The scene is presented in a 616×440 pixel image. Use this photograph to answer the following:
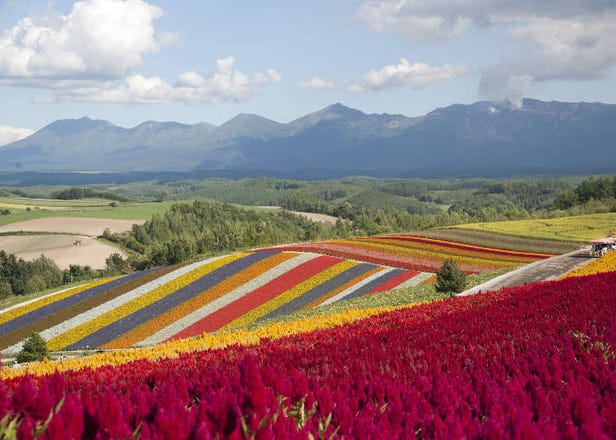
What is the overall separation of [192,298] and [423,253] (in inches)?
730

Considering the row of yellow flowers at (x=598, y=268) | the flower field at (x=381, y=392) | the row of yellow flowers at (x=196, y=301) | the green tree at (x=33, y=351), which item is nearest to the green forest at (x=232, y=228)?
the row of yellow flowers at (x=196, y=301)

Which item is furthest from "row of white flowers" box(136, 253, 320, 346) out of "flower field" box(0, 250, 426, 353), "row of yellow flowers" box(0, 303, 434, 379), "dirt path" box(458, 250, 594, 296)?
"row of yellow flowers" box(0, 303, 434, 379)

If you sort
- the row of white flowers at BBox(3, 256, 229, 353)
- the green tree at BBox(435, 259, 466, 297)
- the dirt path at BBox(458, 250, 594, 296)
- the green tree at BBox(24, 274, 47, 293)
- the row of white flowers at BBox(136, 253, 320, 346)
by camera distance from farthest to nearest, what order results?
the green tree at BBox(24, 274, 47, 293) → the row of white flowers at BBox(3, 256, 229, 353) → the row of white flowers at BBox(136, 253, 320, 346) → the dirt path at BBox(458, 250, 594, 296) → the green tree at BBox(435, 259, 466, 297)

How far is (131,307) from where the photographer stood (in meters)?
31.5

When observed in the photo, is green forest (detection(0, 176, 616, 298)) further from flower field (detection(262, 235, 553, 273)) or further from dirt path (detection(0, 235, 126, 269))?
flower field (detection(262, 235, 553, 273))

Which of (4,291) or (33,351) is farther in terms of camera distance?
(4,291)

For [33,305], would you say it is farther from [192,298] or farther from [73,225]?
[73,225]

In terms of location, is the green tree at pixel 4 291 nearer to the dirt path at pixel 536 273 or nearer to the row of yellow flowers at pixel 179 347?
the dirt path at pixel 536 273

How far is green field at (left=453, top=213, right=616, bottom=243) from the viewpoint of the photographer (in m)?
49.5

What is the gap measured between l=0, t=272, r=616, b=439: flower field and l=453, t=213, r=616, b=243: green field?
43.9 metres

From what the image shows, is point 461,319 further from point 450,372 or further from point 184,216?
point 184,216

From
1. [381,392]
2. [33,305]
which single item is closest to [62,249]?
[33,305]

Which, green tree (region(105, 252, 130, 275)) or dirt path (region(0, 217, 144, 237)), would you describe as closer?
green tree (region(105, 252, 130, 275))

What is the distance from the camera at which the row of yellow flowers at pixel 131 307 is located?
2720cm
